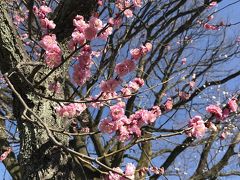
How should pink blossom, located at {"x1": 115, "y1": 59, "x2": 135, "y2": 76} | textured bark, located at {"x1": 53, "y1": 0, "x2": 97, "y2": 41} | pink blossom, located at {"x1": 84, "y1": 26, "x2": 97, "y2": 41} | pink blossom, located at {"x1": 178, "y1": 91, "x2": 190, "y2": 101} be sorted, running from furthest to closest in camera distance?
pink blossom, located at {"x1": 178, "y1": 91, "x2": 190, "y2": 101} < textured bark, located at {"x1": 53, "y1": 0, "x2": 97, "y2": 41} < pink blossom, located at {"x1": 115, "y1": 59, "x2": 135, "y2": 76} < pink blossom, located at {"x1": 84, "y1": 26, "x2": 97, "y2": 41}

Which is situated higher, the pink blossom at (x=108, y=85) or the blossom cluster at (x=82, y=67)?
the blossom cluster at (x=82, y=67)

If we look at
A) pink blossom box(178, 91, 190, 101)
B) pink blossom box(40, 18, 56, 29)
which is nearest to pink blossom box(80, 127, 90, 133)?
pink blossom box(178, 91, 190, 101)

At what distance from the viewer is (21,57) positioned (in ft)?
9.31

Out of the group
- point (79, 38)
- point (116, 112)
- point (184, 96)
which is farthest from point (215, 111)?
point (184, 96)

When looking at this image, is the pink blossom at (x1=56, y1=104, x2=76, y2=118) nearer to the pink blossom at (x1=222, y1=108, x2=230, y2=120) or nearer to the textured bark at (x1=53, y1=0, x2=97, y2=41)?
the textured bark at (x1=53, y1=0, x2=97, y2=41)

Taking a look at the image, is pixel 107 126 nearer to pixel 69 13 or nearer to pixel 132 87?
pixel 132 87

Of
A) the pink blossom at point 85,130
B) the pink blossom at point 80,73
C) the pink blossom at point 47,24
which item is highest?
the pink blossom at point 47,24

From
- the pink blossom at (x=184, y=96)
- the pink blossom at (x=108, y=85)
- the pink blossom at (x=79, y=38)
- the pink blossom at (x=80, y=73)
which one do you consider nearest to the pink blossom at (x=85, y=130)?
the pink blossom at (x=184, y=96)

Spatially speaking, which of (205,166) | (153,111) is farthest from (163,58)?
(153,111)

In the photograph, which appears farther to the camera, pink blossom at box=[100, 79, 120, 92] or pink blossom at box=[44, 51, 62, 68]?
pink blossom at box=[100, 79, 120, 92]

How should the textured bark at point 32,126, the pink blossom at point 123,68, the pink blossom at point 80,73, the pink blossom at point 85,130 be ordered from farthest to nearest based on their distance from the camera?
the pink blossom at point 85,130
the textured bark at point 32,126
the pink blossom at point 80,73
the pink blossom at point 123,68

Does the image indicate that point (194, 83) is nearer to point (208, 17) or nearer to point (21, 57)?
point (208, 17)

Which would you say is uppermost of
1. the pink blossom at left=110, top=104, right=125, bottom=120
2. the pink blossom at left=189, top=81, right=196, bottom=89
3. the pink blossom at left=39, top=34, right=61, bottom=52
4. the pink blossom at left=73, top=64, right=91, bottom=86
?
the pink blossom at left=189, top=81, right=196, bottom=89

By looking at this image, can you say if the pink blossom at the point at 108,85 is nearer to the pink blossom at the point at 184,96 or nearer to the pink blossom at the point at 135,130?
the pink blossom at the point at 135,130
